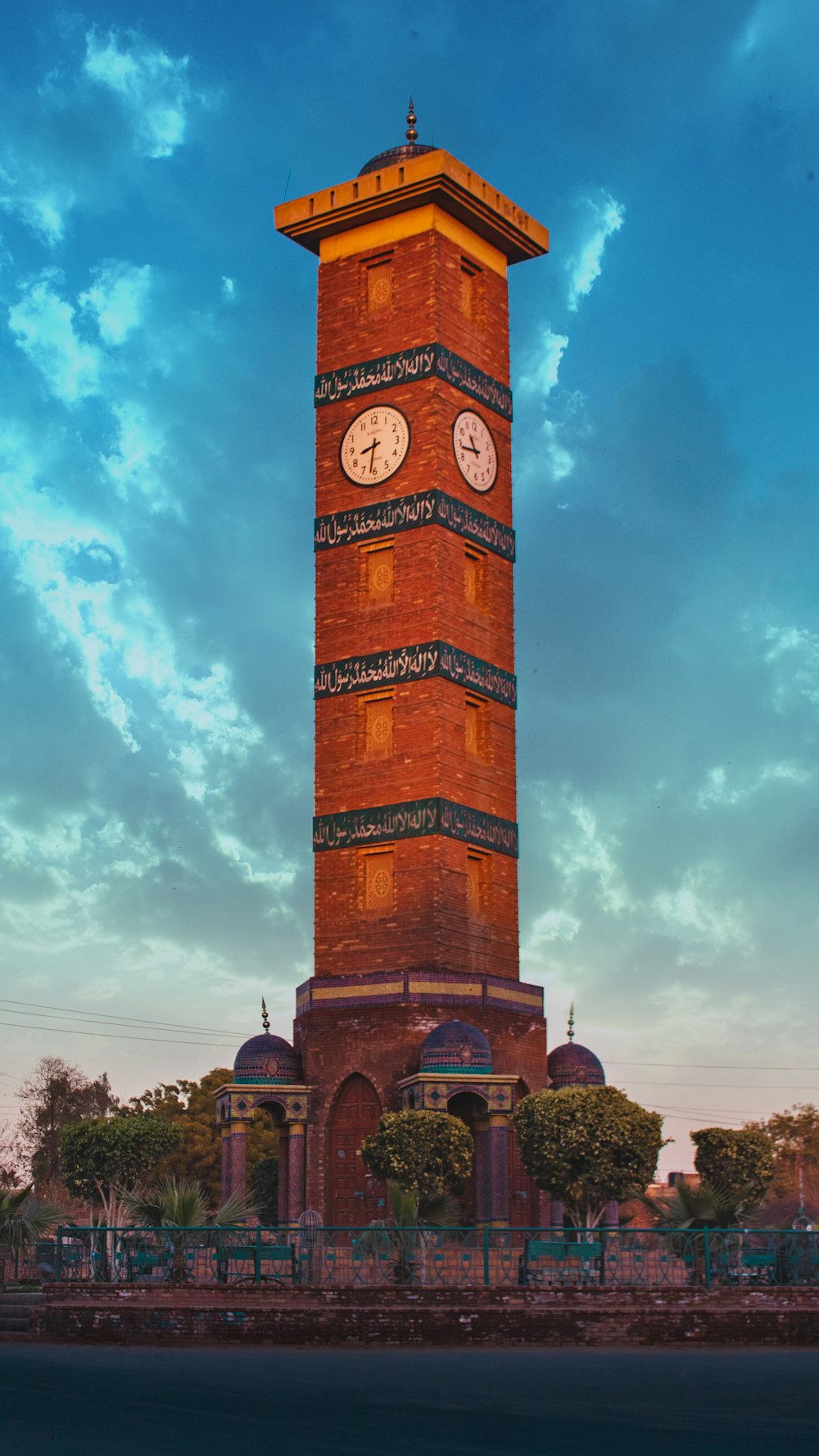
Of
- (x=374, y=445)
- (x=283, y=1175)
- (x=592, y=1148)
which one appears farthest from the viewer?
(x=374, y=445)

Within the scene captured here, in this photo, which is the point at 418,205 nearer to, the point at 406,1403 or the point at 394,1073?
the point at 394,1073

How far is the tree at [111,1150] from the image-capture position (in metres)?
43.8

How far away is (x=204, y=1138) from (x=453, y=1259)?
45.9 metres

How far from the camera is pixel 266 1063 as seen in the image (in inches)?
1912

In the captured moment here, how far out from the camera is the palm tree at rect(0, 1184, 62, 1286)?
37.1m

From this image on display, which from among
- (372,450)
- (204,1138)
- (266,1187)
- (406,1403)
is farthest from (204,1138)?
(406,1403)

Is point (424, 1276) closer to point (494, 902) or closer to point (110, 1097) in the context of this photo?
point (494, 902)

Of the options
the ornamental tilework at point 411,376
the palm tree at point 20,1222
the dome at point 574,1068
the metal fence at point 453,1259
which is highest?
the ornamental tilework at point 411,376

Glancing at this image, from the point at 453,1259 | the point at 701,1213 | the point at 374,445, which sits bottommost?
the point at 453,1259

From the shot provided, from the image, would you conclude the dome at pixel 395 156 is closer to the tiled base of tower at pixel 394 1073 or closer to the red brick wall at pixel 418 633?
the red brick wall at pixel 418 633

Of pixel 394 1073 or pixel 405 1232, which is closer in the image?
pixel 405 1232

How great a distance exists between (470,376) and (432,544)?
6.49 m

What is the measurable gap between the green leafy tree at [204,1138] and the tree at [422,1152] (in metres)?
30.8

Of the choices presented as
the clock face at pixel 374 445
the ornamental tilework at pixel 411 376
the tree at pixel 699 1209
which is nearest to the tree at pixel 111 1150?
the tree at pixel 699 1209
